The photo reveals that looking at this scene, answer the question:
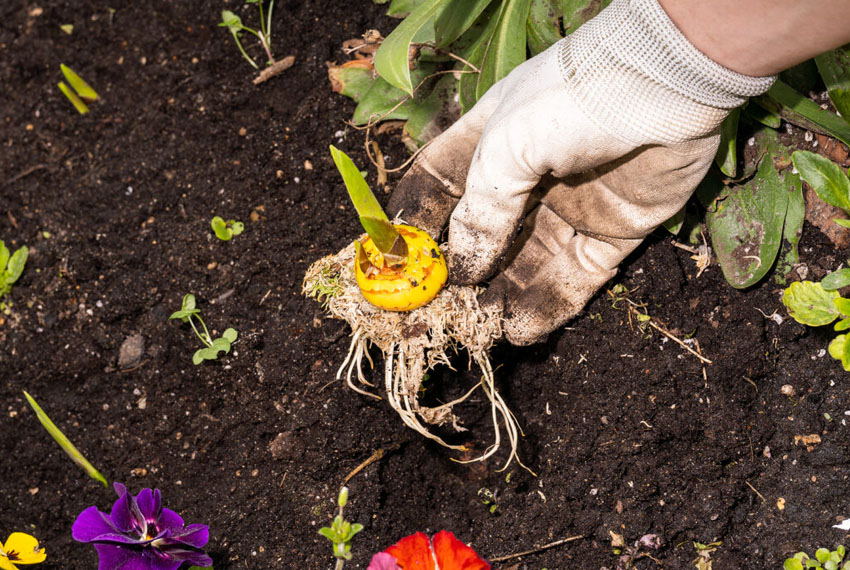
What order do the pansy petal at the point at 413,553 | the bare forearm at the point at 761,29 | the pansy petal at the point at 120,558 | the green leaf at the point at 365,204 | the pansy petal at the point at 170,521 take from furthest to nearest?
1. the pansy petal at the point at 170,521
2. the pansy petal at the point at 120,558
3. the pansy petal at the point at 413,553
4. the green leaf at the point at 365,204
5. the bare forearm at the point at 761,29

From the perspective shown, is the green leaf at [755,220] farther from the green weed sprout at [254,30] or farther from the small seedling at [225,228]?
the green weed sprout at [254,30]

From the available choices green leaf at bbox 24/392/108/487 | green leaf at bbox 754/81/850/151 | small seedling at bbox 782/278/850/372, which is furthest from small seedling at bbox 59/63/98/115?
small seedling at bbox 782/278/850/372

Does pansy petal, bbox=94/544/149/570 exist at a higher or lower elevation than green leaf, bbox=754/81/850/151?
lower

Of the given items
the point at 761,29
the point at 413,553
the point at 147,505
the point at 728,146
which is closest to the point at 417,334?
the point at 413,553

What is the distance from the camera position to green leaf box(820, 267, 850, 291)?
1.37m

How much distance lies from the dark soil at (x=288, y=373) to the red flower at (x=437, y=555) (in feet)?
1.02

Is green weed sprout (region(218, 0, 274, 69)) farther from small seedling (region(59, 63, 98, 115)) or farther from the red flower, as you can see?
the red flower

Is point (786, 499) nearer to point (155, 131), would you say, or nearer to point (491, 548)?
point (491, 548)

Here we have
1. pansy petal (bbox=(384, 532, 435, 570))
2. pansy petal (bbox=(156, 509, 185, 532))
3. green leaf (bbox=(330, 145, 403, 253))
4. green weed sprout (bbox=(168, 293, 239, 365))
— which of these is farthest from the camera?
green weed sprout (bbox=(168, 293, 239, 365))

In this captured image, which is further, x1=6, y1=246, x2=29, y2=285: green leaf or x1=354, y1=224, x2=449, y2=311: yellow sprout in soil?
x1=6, y1=246, x2=29, y2=285: green leaf

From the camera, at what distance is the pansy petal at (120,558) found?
4.89 ft

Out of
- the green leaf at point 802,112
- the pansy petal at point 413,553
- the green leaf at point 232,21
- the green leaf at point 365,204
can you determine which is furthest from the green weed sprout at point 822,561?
the green leaf at point 232,21

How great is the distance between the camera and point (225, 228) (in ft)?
6.39

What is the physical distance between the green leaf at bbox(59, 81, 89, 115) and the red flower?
5.75 feet
